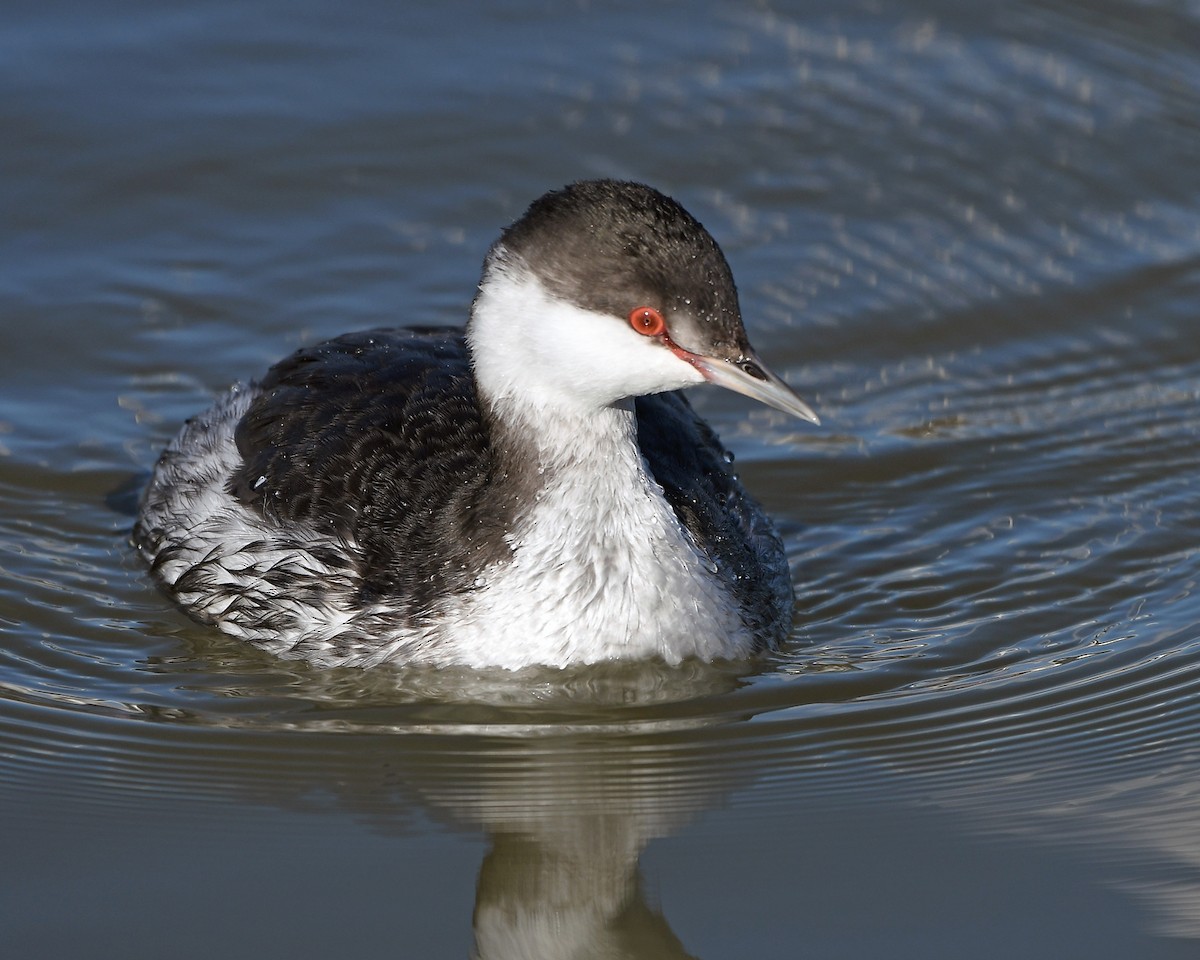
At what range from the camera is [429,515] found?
880 centimetres

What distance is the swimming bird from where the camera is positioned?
310 inches

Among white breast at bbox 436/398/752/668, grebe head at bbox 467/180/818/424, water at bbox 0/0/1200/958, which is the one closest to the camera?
water at bbox 0/0/1200/958

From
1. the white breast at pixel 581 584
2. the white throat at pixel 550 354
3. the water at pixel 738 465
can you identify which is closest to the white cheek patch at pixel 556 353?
the white throat at pixel 550 354

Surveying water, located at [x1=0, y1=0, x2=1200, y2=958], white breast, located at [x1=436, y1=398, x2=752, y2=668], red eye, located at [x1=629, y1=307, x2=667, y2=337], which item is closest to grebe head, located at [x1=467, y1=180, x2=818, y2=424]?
red eye, located at [x1=629, y1=307, x2=667, y2=337]

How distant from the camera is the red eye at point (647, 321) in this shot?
7812 mm

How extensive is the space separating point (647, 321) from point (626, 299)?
12 centimetres

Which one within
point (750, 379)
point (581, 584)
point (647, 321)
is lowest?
point (581, 584)

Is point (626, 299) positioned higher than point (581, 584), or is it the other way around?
point (626, 299)

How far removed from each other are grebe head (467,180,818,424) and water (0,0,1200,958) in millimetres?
1397

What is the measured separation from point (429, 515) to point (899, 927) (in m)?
2.89

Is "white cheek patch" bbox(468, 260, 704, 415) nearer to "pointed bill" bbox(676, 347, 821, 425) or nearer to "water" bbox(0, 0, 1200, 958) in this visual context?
"pointed bill" bbox(676, 347, 821, 425)

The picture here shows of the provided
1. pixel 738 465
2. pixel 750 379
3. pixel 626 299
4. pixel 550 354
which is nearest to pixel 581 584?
pixel 550 354

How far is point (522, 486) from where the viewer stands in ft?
27.8

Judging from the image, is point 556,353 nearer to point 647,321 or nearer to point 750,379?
point 647,321
